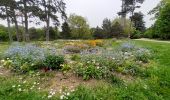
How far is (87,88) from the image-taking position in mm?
5848

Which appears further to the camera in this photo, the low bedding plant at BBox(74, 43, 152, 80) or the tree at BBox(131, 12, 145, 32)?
the tree at BBox(131, 12, 145, 32)

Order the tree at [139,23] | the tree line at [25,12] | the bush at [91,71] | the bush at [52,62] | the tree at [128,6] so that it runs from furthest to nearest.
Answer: the tree at [139,23]
the tree at [128,6]
the tree line at [25,12]
the bush at [52,62]
the bush at [91,71]

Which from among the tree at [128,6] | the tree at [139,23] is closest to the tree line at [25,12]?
the tree at [128,6]

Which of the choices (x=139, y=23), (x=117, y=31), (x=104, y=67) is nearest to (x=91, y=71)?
(x=104, y=67)

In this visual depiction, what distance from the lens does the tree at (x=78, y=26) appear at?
4757 cm

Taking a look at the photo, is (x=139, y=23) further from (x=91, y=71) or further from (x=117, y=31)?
(x=91, y=71)

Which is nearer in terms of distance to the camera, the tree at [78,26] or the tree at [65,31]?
the tree at [65,31]

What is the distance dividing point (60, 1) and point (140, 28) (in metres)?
29.3

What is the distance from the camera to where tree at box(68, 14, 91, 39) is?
47.6 m

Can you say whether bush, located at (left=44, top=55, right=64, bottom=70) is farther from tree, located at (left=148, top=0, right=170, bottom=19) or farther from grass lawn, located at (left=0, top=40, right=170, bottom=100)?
tree, located at (left=148, top=0, right=170, bottom=19)

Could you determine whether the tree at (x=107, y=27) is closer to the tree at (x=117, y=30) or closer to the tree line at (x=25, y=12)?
the tree at (x=117, y=30)

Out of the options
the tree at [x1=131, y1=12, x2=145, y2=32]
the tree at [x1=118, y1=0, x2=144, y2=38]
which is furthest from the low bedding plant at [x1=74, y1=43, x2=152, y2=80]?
the tree at [x1=131, y1=12, x2=145, y2=32]

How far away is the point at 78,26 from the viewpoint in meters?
48.3

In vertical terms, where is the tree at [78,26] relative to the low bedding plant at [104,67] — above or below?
above
